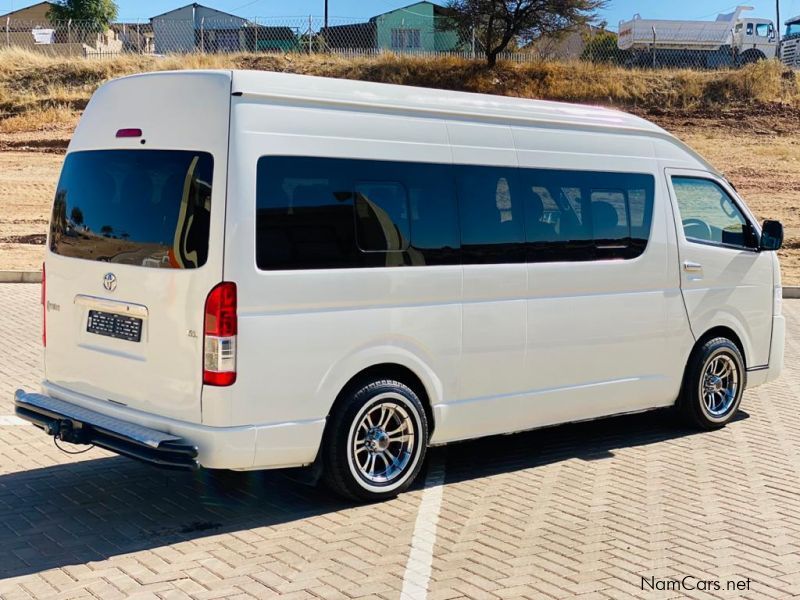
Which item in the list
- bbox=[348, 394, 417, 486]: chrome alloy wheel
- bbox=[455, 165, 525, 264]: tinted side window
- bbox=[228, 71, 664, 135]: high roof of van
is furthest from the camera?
bbox=[455, 165, 525, 264]: tinted side window

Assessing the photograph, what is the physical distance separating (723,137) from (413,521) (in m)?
28.9

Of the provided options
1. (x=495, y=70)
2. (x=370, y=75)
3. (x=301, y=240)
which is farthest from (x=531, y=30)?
(x=301, y=240)

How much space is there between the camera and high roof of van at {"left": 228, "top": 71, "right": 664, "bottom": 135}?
5.84m

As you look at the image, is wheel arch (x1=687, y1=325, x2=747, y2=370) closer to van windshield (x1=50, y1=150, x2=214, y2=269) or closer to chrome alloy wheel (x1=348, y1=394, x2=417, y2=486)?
chrome alloy wheel (x1=348, y1=394, x2=417, y2=486)

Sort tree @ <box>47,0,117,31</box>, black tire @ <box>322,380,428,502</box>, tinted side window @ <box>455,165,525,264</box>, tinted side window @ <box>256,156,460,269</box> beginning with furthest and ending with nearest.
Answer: tree @ <box>47,0,117,31</box> < tinted side window @ <box>455,165,525,264</box> < black tire @ <box>322,380,428,502</box> < tinted side window @ <box>256,156,460,269</box>

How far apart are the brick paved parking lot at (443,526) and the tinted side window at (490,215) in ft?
5.04

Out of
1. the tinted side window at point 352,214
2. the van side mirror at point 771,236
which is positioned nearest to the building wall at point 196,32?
the van side mirror at point 771,236

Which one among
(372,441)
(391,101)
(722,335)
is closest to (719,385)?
(722,335)

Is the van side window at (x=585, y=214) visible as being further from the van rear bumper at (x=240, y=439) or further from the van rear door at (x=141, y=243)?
the van rear door at (x=141, y=243)

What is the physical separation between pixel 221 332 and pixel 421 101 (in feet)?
6.77

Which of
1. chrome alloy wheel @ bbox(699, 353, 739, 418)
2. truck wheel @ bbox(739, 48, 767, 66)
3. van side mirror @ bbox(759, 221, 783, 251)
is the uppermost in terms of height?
truck wheel @ bbox(739, 48, 767, 66)

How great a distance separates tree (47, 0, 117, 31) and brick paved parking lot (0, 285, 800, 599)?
62.2m

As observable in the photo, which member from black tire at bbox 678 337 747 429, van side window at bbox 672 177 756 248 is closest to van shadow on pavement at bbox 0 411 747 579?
black tire at bbox 678 337 747 429

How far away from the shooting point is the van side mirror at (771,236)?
27.3ft
